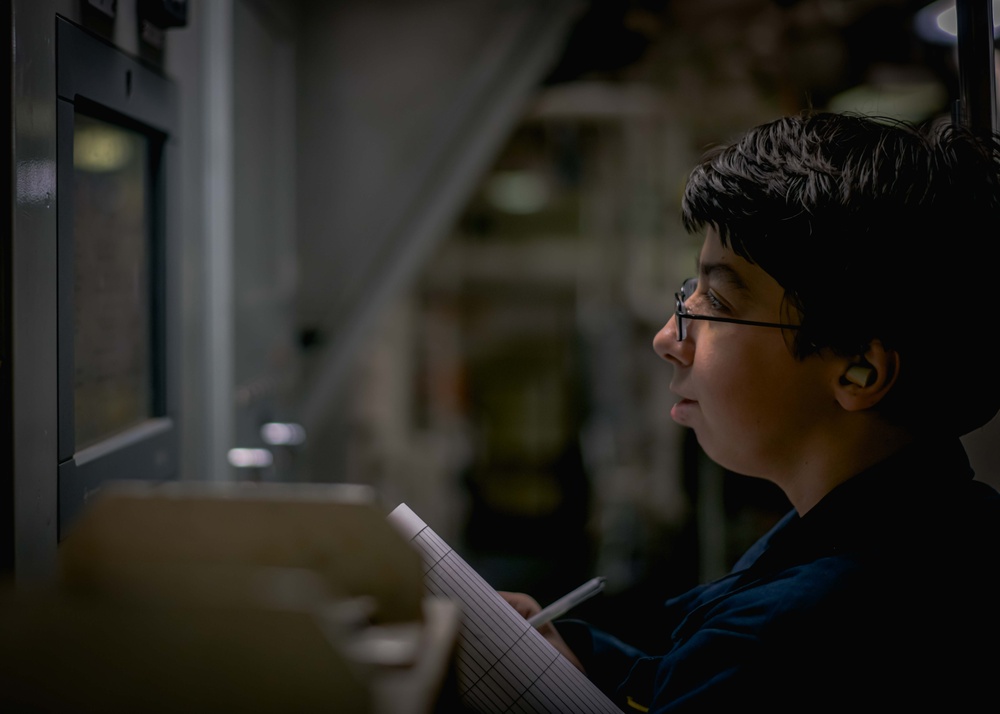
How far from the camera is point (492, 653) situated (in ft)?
2.20

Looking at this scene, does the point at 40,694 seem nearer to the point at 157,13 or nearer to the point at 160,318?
the point at 160,318

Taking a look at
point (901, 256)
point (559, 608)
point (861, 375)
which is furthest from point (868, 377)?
point (559, 608)

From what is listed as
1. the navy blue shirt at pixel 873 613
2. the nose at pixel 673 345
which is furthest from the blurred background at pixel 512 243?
the navy blue shirt at pixel 873 613

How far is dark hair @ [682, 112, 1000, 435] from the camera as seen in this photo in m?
0.70

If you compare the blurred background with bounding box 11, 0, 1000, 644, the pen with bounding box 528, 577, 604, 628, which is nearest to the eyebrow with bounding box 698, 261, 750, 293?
the pen with bounding box 528, 577, 604, 628

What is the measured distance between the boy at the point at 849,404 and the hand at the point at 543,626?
0.23ft

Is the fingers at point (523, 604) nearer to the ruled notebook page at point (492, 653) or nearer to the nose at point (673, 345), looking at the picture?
the ruled notebook page at point (492, 653)

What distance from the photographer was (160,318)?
109 cm

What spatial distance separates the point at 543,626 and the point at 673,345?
352 mm

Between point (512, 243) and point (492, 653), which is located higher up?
point (512, 243)

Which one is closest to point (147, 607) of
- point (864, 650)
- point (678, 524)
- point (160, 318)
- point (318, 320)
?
point (864, 650)

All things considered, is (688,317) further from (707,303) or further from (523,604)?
(523,604)

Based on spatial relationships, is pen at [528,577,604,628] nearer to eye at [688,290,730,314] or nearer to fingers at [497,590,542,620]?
fingers at [497,590,542,620]

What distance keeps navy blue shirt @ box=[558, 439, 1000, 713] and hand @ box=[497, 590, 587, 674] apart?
0.54 ft
